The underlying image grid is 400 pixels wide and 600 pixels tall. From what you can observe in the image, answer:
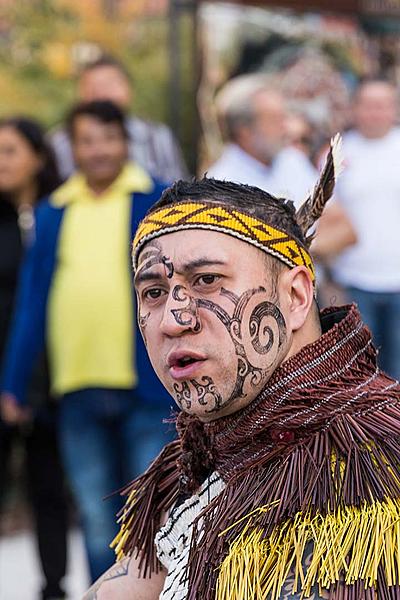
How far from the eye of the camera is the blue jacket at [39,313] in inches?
192

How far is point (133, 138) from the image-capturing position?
6.29 metres

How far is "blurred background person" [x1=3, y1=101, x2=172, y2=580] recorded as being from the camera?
4.91 m

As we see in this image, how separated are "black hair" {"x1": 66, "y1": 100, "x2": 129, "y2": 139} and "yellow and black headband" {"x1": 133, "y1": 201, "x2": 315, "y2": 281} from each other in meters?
2.74

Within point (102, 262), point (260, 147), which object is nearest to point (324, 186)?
point (102, 262)

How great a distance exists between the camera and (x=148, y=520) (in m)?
2.79

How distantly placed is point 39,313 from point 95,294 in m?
0.37

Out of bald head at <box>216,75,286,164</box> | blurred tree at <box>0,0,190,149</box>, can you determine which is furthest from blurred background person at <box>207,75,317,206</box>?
Result: blurred tree at <box>0,0,190,149</box>

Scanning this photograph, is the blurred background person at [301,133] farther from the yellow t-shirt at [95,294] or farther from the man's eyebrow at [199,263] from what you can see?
the man's eyebrow at [199,263]

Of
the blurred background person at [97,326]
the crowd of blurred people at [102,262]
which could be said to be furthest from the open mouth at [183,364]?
the blurred background person at [97,326]

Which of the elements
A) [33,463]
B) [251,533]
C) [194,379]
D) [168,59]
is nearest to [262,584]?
[251,533]

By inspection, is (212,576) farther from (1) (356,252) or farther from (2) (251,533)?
(1) (356,252)

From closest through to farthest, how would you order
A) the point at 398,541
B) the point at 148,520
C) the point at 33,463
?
1. the point at 398,541
2. the point at 148,520
3. the point at 33,463

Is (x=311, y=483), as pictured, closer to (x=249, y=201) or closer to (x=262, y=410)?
(x=262, y=410)

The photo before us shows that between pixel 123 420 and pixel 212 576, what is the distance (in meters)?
2.60
